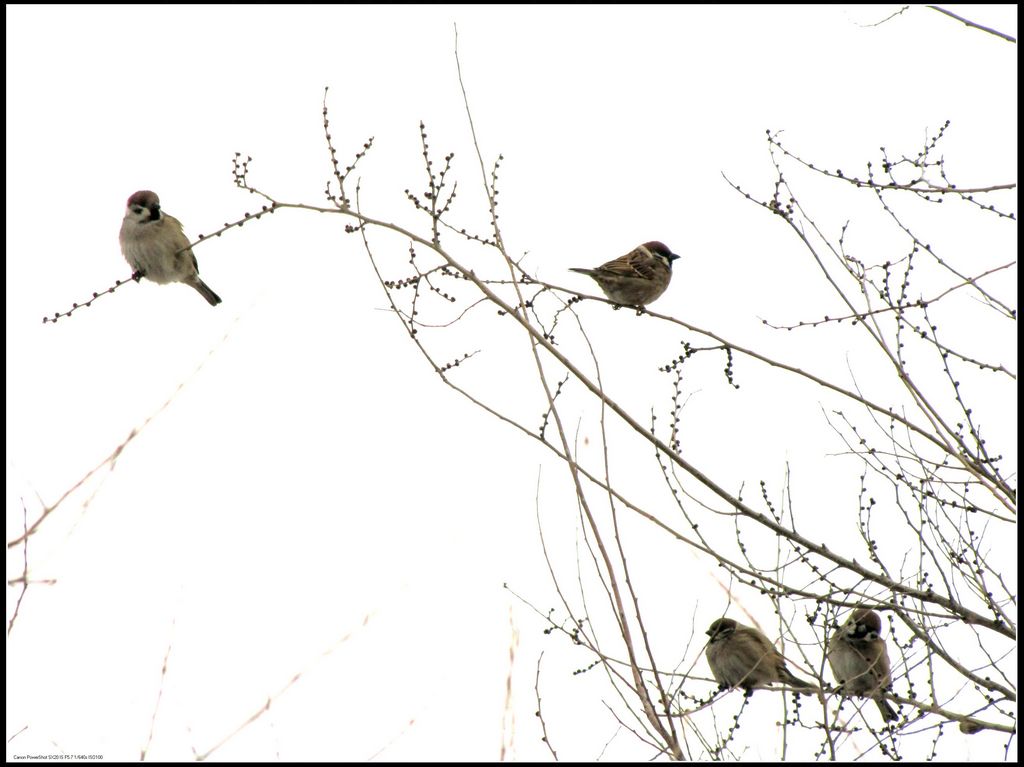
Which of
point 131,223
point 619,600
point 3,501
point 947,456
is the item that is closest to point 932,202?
point 947,456

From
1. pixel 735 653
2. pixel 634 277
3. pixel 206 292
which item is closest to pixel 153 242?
pixel 206 292

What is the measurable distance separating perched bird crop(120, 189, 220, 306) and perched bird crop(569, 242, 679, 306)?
2859 mm

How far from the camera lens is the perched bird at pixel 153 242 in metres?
8.05

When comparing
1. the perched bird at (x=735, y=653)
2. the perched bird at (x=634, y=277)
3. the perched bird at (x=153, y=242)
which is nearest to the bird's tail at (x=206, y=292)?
the perched bird at (x=153, y=242)

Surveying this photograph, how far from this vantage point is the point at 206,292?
8.62m

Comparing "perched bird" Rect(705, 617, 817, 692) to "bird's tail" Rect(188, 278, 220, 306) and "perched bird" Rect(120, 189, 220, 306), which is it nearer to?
"bird's tail" Rect(188, 278, 220, 306)

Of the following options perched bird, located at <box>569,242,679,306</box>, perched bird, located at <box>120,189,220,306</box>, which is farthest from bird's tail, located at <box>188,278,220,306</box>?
perched bird, located at <box>569,242,679,306</box>

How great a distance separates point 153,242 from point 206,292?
69cm

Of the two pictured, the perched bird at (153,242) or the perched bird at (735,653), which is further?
the perched bird at (153,242)

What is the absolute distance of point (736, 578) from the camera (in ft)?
13.8

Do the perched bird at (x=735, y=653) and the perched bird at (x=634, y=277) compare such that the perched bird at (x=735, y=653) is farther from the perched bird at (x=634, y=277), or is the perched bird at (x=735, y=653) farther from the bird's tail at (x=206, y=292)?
the bird's tail at (x=206, y=292)

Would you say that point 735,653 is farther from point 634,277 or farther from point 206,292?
point 206,292

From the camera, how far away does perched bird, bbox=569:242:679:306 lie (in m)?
8.71

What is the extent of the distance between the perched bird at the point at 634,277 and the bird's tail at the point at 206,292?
267 centimetres
